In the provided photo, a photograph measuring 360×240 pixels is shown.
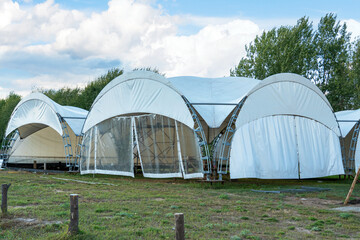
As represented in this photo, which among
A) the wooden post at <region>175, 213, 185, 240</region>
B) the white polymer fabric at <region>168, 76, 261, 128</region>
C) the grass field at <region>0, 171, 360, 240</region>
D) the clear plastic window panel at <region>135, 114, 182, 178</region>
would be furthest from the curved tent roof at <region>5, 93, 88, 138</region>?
the wooden post at <region>175, 213, 185, 240</region>

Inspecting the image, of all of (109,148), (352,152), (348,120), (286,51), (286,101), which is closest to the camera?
(286,101)

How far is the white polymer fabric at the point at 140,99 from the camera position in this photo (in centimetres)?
1526

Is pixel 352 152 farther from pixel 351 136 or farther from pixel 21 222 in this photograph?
pixel 21 222

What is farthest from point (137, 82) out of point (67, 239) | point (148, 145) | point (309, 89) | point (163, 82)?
point (67, 239)

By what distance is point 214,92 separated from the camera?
18812 mm

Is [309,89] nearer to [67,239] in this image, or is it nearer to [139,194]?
[139,194]

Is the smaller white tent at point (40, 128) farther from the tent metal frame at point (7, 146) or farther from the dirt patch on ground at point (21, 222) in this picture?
the dirt patch on ground at point (21, 222)

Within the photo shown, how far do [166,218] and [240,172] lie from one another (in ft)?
21.8

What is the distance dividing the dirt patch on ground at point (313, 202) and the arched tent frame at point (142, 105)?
12.7 feet

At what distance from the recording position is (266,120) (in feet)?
48.4

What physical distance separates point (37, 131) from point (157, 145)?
11959 millimetres

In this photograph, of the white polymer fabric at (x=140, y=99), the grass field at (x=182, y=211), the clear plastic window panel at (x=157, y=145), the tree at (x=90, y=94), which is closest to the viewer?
the grass field at (x=182, y=211)

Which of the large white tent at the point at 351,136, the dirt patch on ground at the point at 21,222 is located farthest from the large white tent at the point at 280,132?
the dirt patch on ground at the point at 21,222

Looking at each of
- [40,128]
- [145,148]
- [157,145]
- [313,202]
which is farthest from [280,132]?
[40,128]
